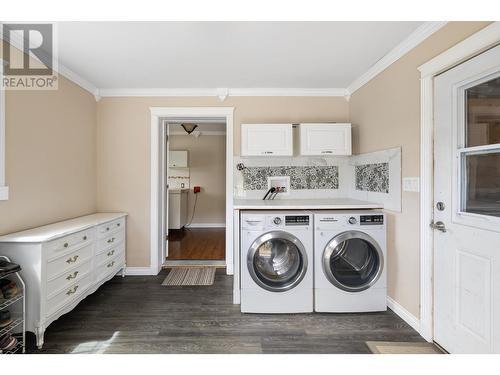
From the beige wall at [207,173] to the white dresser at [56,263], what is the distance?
3524 mm

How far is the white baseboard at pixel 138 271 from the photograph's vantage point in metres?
3.15

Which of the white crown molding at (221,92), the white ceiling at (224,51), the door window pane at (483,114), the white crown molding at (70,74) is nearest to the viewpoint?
the door window pane at (483,114)

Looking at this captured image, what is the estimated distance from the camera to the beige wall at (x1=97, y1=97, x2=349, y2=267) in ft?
10.3

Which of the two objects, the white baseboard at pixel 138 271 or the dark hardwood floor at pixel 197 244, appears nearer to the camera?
the white baseboard at pixel 138 271

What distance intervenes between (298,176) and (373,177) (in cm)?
90

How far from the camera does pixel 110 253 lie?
2701 millimetres

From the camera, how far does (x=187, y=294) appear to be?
2639mm

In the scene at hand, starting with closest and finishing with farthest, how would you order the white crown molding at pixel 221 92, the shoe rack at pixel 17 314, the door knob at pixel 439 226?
the shoe rack at pixel 17 314 → the door knob at pixel 439 226 → the white crown molding at pixel 221 92

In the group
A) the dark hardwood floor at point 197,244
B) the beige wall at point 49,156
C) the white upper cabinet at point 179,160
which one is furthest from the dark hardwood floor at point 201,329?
the white upper cabinet at point 179,160

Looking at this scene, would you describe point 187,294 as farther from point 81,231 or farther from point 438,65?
point 438,65

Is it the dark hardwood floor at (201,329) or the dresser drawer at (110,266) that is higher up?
the dresser drawer at (110,266)

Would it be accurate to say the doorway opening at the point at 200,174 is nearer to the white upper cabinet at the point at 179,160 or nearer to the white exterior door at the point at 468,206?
the white upper cabinet at the point at 179,160

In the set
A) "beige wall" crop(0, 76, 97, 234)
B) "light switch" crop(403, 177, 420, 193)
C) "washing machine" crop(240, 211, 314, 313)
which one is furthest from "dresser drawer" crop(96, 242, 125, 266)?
"light switch" crop(403, 177, 420, 193)
